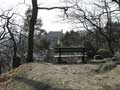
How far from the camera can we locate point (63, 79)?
29.2 ft

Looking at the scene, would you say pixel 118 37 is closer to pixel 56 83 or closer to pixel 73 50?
pixel 73 50

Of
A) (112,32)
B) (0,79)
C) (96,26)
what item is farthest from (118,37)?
(0,79)

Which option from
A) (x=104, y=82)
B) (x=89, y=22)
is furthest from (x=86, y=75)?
(x=89, y=22)

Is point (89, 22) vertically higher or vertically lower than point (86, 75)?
higher

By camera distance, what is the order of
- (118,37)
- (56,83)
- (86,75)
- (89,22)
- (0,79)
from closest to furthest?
(56,83) → (86,75) → (0,79) → (89,22) → (118,37)

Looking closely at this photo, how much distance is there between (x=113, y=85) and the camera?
7.90 meters

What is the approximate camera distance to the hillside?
8109 millimetres

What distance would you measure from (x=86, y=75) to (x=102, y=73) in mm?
599

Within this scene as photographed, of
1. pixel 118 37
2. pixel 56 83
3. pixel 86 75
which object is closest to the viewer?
pixel 56 83

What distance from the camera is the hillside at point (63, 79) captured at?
811 cm

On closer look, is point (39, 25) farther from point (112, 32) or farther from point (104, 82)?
point (104, 82)

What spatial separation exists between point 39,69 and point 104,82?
3557mm

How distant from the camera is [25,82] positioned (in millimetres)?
9961

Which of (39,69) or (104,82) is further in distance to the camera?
(39,69)
